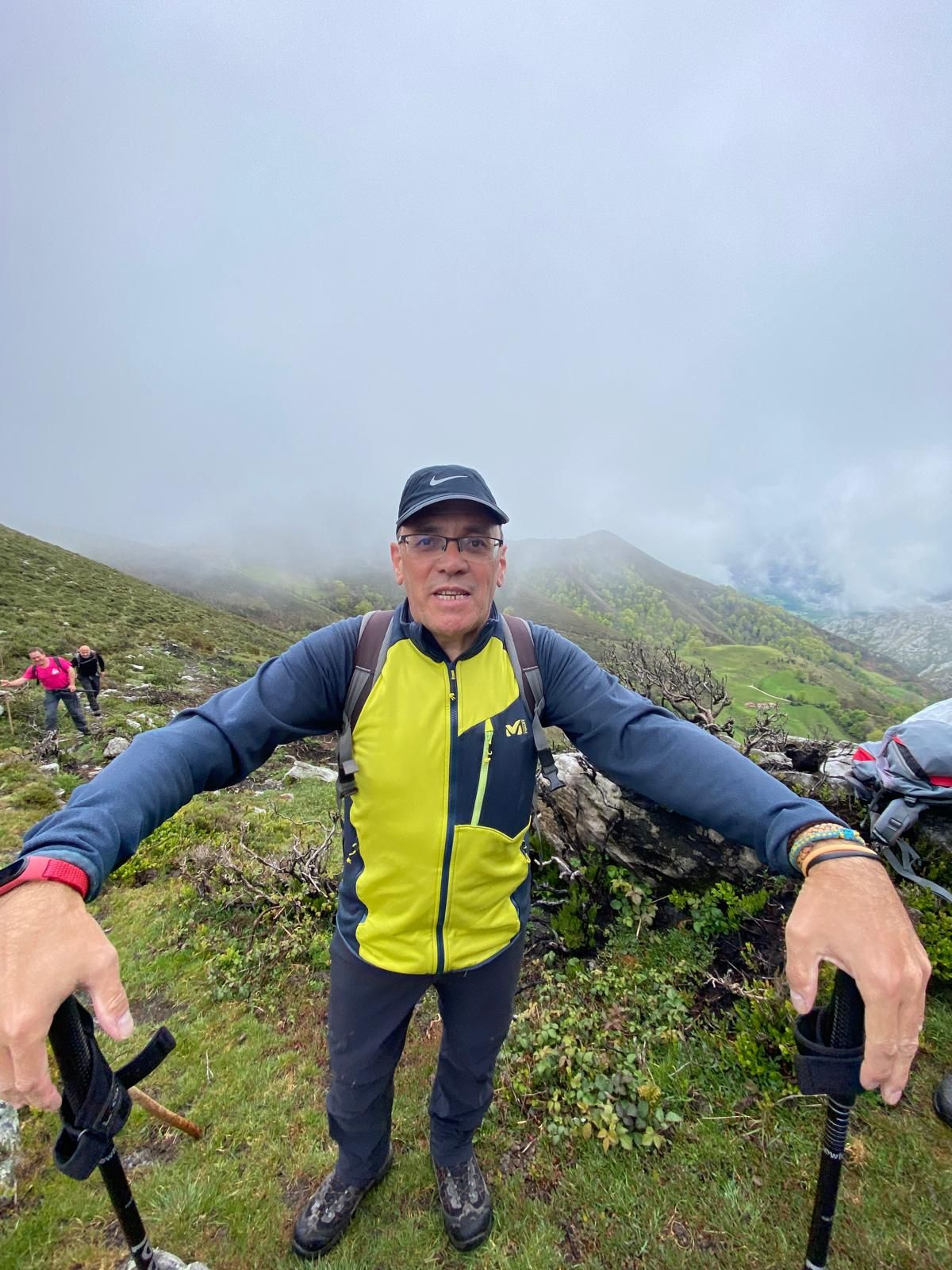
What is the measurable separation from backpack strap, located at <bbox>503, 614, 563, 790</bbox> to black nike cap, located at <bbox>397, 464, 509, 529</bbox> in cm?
64

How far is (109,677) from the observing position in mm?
19156

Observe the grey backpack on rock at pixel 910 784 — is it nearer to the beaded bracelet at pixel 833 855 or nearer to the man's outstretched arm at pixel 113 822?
the beaded bracelet at pixel 833 855

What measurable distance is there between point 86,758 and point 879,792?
14890mm

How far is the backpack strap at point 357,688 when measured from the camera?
2.51 m

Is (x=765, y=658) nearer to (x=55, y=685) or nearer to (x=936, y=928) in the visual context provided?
(x=55, y=685)

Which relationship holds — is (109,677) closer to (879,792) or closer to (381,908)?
(381,908)

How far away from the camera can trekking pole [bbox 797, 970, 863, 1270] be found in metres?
1.67

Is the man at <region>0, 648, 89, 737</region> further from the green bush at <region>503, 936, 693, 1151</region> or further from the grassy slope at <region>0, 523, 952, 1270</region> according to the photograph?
the green bush at <region>503, 936, 693, 1151</region>

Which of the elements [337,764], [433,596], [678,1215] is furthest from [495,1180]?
[433,596]

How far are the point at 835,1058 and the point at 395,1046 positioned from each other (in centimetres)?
233

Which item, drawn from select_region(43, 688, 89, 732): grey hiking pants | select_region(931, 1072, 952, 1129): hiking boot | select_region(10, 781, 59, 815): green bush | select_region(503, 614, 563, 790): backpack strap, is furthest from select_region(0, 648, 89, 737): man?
select_region(931, 1072, 952, 1129): hiking boot

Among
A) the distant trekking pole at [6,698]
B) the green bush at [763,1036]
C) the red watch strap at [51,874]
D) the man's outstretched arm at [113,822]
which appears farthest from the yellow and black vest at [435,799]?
the distant trekking pole at [6,698]

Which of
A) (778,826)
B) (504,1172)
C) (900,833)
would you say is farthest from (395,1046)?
(900,833)

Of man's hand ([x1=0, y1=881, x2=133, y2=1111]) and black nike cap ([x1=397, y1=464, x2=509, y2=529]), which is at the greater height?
black nike cap ([x1=397, y1=464, x2=509, y2=529])
